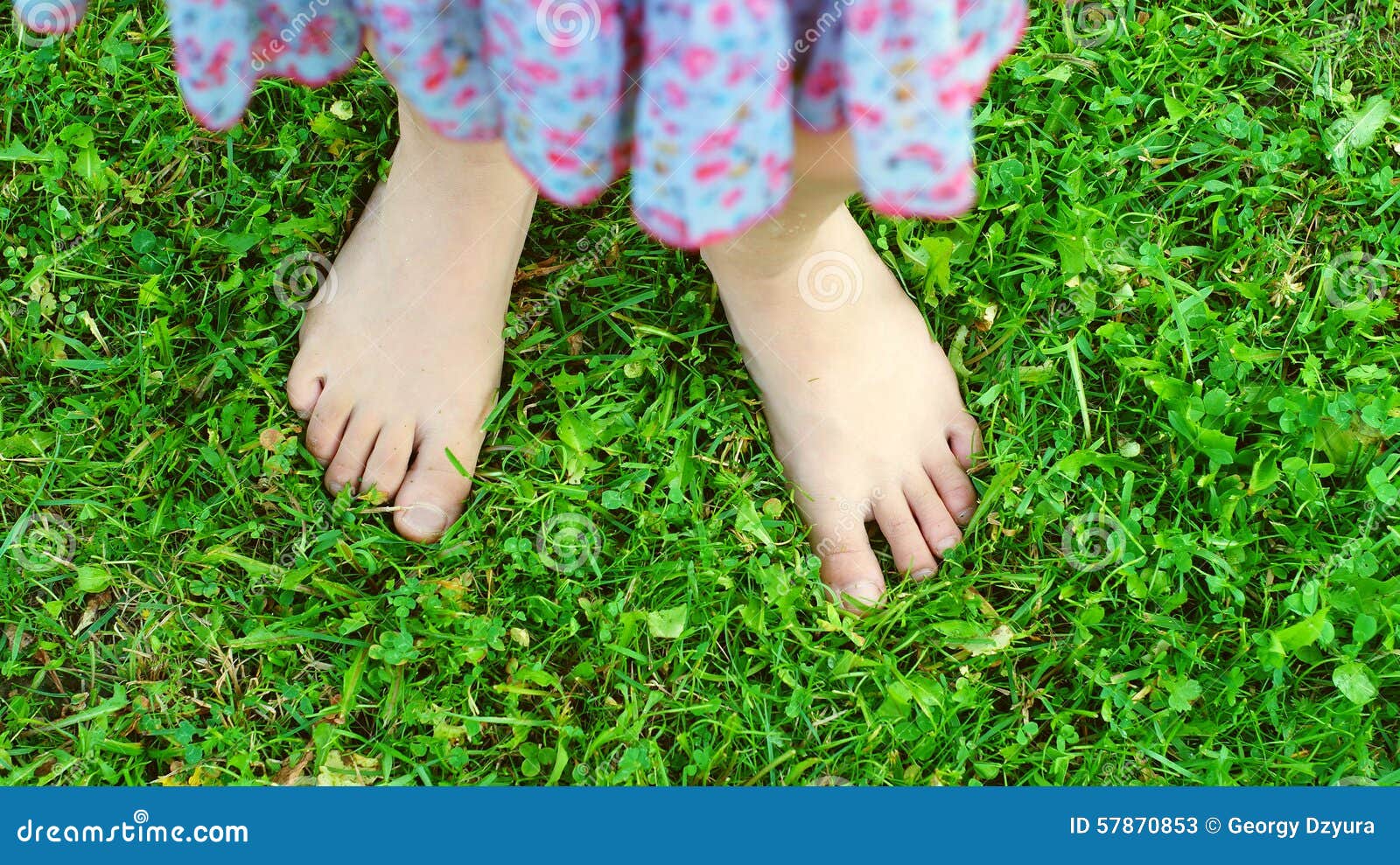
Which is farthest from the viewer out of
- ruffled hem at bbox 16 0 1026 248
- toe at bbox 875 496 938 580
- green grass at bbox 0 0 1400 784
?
toe at bbox 875 496 938 580

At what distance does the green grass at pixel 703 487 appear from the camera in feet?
5.45

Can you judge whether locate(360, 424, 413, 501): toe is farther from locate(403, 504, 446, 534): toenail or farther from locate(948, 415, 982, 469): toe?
locate(948, 415, 982, 469): toe

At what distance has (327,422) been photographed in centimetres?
180

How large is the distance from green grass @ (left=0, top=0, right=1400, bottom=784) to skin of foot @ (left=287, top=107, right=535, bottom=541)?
0.17 ft

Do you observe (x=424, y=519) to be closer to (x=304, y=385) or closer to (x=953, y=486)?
(x=304, y=385)

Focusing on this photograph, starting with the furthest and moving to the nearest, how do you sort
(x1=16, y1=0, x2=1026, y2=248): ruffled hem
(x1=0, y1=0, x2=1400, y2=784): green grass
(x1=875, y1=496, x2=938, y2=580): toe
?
(x1=875, y1=496, x2=938, y2=580): toe
(x1=0, y1=0, x2=1400, y2=784): green grass
(x1=16, y1=0, x2=1026, y2=248): ruffled hem

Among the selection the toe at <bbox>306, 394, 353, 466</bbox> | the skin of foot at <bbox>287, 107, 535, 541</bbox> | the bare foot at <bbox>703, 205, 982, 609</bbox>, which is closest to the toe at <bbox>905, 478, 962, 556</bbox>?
the bare foot at <bbox>703, 205, 982, 609</bbox>

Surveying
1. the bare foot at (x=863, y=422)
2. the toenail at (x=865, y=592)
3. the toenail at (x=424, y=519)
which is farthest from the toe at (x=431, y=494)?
the toenail at (x=865, y=592)

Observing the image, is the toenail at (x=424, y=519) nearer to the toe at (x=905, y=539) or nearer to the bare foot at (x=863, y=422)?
the bare foot at (x=863, y=422)

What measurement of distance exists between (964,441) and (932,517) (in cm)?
15

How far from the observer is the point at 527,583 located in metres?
1.72

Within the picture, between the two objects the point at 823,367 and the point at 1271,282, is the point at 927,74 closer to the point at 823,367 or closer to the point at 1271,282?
the point at 823,367

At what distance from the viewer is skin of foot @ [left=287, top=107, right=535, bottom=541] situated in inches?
67.0

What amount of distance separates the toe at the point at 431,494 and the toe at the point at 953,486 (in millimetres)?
781
